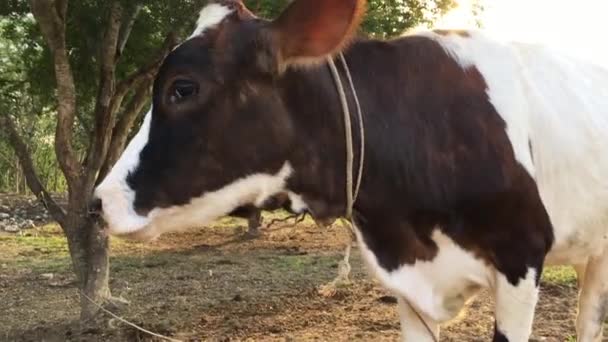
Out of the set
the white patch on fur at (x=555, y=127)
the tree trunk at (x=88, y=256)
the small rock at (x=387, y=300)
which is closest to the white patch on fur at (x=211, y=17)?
the white patch on fur at (x=555, y=127)

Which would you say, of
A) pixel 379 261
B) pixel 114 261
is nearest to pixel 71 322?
pixel 114 261

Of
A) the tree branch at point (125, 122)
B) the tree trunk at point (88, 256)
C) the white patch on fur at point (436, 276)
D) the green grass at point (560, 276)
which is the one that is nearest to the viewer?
the white patch on fur at point (436, 276)

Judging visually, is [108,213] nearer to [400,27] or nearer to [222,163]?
[222,163]

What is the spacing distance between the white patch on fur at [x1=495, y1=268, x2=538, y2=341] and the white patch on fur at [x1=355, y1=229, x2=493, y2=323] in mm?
67

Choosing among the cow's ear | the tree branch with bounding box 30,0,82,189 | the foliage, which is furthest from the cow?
the tree branch with bounding box 30,0,82,189

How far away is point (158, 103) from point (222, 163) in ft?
0.85

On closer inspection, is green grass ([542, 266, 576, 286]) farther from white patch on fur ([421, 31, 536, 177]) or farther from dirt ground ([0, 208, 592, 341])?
white patch on fur ([421, 31, 536, 177])

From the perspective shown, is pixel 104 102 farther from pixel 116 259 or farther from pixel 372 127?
pixel 116 259

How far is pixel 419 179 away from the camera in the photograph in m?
2.68

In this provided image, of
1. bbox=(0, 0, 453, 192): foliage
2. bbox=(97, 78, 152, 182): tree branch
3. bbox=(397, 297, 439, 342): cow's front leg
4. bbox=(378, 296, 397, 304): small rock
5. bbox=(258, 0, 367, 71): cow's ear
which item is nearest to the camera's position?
bbox=(258, 0, 367, 71): cow's ear

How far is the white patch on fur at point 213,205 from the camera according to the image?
7.93ft

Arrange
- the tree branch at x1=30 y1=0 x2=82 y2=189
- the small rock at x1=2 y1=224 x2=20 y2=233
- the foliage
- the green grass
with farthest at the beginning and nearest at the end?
the small rock at x1=2 y1=224 x2=20 y2=233, the green grass, the foliage, the tree branch at x1=30 y1=0 x2=82 y2=189

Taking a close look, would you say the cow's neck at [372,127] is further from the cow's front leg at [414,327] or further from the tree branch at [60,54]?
the tree branch at [60,54]

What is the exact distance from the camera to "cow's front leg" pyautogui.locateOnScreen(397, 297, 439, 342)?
3.08 meters
